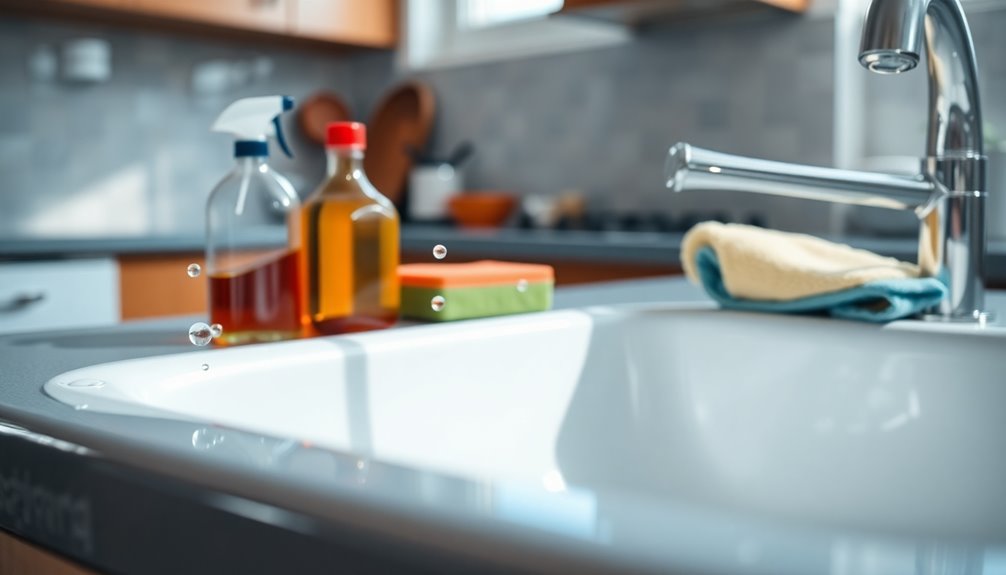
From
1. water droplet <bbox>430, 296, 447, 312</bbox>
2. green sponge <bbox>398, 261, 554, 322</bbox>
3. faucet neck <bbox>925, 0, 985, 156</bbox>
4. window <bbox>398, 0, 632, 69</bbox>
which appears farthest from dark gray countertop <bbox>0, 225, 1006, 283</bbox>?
water droplet <bbox>430, 296, 447, 312</bbox>

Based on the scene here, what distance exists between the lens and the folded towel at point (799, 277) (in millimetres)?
914

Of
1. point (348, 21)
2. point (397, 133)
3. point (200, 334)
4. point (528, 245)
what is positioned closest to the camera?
point (200, 334)

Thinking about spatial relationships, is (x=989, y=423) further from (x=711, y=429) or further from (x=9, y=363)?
(x=9, y=363)

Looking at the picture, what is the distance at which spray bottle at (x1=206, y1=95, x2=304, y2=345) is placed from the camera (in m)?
0.83

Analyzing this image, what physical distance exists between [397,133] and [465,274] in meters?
2.61

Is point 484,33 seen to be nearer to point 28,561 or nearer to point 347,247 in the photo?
point 347,247

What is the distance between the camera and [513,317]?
3.06ft

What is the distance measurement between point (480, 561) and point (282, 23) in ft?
9.96

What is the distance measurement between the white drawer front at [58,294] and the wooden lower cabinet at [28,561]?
1768 mm

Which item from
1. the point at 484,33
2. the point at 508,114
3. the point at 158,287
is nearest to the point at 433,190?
the point at 508,114

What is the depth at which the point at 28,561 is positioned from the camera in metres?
0.47

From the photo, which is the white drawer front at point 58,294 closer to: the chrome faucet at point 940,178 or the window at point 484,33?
the window at point 484,33

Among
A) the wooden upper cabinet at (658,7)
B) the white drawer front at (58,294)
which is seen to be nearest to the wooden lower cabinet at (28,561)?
the white drawer front at (58,294)

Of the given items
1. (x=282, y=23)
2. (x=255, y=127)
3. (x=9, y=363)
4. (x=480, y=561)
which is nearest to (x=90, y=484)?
(x=480, y=561)
